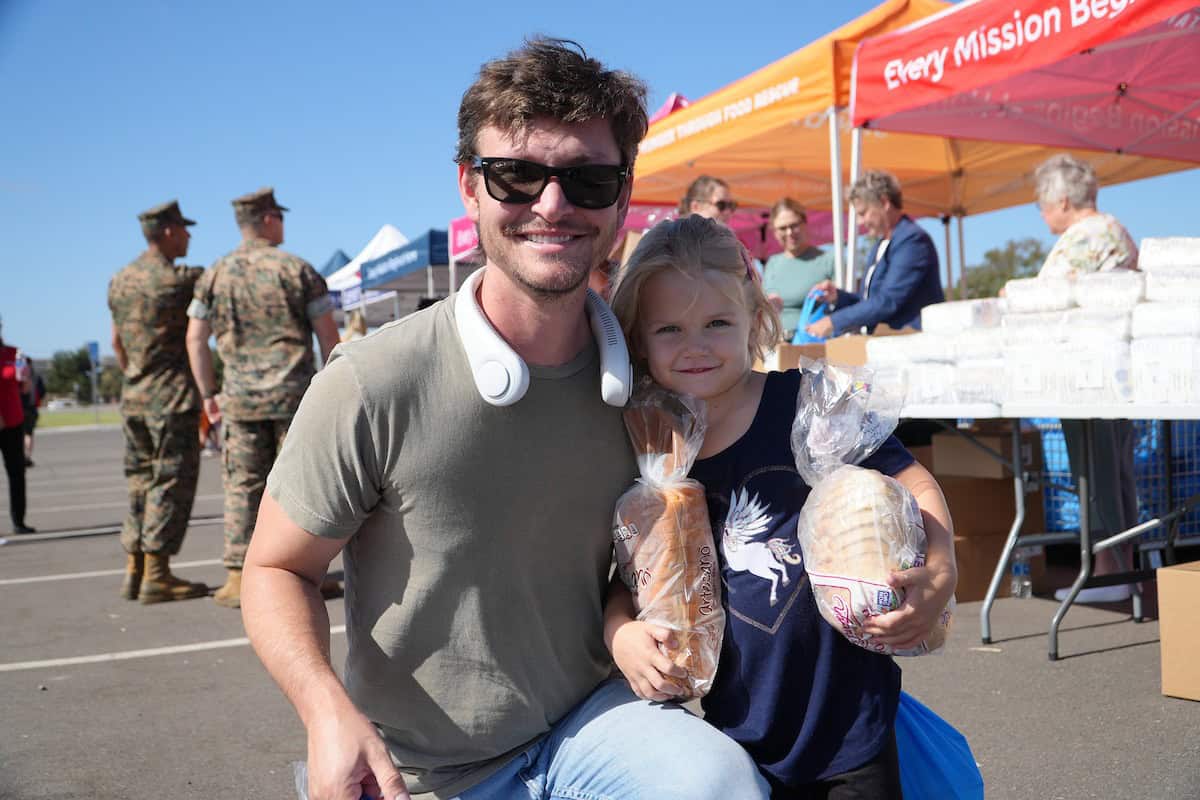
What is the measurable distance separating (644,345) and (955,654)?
2820 mm

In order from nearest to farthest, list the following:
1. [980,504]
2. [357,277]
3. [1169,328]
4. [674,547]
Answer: [674,547] < [1169,328] < [980,504] < [357,277]

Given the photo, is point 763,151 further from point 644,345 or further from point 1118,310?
point 644,345

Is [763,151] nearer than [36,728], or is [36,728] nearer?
[36,728]

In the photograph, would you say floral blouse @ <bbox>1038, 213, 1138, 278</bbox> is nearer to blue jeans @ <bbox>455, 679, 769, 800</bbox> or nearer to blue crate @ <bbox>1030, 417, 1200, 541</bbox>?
blue crate @ <bbox>1030, 417, 1200, 541</bbox>

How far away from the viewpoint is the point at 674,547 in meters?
1.78

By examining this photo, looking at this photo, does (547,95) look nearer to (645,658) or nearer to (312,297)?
(645,658)

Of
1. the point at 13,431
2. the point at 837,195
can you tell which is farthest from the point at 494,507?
the point at 13,431

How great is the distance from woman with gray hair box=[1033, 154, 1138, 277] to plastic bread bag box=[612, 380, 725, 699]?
3.36 meters

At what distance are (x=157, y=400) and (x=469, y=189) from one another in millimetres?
4796

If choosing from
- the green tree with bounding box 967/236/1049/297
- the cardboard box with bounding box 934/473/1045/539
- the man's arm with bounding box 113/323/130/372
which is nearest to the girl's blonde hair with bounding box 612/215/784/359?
the cardboard box with bounding box 934/473/1045/539

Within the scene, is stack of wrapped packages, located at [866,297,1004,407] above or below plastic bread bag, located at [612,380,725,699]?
above

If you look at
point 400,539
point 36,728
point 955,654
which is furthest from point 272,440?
point 400,539

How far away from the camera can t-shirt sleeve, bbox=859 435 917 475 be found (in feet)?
6.28

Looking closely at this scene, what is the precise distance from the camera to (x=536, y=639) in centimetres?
186
